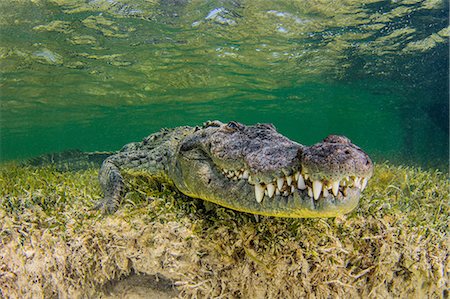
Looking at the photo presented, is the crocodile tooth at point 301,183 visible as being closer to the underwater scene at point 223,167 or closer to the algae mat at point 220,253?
the underwater scene at point 223,167

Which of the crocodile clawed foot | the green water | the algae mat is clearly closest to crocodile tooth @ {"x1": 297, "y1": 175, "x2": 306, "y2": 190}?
the algae mat

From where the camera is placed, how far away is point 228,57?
47.4 feet

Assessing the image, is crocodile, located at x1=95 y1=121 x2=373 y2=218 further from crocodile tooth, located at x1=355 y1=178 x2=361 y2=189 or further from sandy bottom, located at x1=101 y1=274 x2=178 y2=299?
sandy bottom, located at x1=101 y1=274 x2=178 y2=299

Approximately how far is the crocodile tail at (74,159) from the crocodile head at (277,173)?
5.66 m

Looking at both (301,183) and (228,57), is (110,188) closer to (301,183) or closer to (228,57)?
(301,183)

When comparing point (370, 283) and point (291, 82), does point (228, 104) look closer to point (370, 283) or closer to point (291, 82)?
point (291, 82)

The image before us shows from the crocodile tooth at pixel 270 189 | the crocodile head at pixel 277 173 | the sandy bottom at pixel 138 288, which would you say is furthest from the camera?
the sandy bottom at pixel 138 288

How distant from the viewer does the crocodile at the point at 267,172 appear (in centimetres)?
171

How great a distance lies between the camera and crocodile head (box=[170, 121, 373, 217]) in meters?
1.70

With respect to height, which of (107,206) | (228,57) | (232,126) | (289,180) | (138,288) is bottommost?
(138,288)

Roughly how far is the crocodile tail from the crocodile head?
5.66 meters

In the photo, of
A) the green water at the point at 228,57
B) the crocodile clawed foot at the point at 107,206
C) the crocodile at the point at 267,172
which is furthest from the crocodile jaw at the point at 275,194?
the green water at the point at 228,57

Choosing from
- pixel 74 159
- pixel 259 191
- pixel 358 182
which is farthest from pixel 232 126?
pixel 74 159

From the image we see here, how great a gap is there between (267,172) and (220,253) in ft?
2.62
